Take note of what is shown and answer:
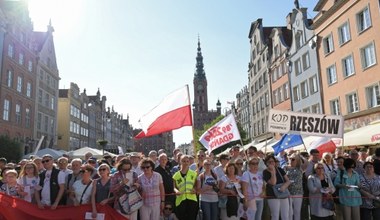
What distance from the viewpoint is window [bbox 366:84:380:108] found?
76.8 feet

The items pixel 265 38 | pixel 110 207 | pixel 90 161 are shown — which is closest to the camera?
pixel 110 207

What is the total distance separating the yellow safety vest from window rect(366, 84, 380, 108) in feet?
62.4

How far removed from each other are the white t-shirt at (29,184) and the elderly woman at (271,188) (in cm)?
538

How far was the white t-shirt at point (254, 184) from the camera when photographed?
8.30 m

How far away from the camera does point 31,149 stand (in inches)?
1689

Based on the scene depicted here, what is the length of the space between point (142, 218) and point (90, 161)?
12.5 feet

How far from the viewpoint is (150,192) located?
7.96m

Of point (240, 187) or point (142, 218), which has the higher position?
point (240, 187)

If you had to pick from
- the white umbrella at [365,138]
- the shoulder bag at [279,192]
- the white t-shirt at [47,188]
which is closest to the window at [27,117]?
the white umbrella at [365,138]

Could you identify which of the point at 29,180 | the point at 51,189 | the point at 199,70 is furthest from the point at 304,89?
the point at 199,70

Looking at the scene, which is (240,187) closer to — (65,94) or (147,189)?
(147,189)

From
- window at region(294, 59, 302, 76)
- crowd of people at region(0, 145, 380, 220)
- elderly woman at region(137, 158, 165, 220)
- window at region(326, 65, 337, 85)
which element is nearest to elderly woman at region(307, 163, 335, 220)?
crowd of people at region(0, 145, 380, 220)

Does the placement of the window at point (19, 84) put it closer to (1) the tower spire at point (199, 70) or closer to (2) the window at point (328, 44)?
(2) the window at point (328, 44)

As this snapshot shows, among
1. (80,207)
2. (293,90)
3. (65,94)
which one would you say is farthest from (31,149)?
(80,207)
